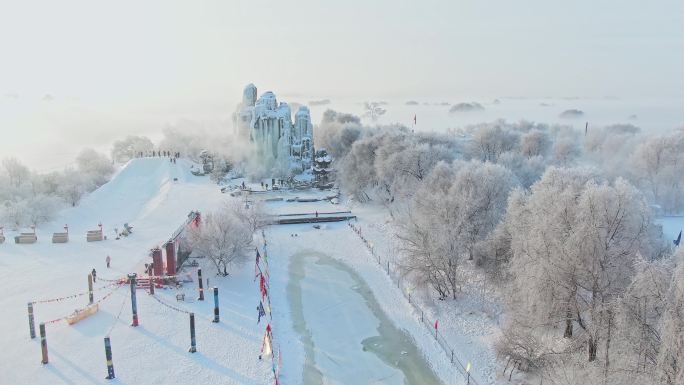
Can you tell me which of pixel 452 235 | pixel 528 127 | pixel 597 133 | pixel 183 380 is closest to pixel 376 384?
pixel 183 380

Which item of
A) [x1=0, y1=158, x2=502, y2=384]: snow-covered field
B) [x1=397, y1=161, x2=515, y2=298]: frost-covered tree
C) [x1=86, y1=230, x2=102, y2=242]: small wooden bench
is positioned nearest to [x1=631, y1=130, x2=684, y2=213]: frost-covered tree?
[x1=397, y1=161, x2=515, y2=298]: frost-covered tree

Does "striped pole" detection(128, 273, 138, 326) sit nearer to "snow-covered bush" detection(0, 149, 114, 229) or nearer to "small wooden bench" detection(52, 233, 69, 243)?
"small wooden bench" detection(52, 233, 69, 243)

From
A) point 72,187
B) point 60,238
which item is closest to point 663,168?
point 60,238

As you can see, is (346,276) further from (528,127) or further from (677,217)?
(528,127)

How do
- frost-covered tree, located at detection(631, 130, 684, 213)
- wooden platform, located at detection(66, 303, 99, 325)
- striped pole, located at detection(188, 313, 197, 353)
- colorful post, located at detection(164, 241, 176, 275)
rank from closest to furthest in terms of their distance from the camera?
striped pole, located at detection(188, 313, 197, 353) → wooden platform, located at detection(66, 303, 99, 325) → colorful post, located at detection(164, 241, 176, 275) → frost-covered tree, located at detection(631, 130, 684, 213)

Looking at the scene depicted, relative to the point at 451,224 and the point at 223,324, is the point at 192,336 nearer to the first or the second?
the point at 223,324

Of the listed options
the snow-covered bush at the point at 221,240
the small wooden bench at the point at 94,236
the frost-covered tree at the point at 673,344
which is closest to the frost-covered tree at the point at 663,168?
the snow-covered bush at the point at 221,240
